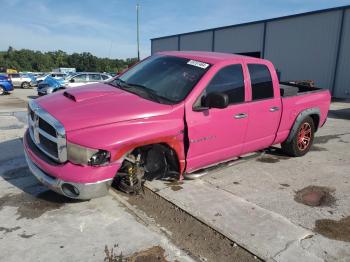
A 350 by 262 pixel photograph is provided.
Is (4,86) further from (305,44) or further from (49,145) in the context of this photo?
(49,145)

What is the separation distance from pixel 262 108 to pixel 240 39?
23.4m

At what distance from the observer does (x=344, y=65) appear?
20516 millimetres

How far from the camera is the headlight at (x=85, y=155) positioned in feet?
11.3

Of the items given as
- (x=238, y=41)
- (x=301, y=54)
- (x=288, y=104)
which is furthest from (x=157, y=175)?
(x=238, y=41)

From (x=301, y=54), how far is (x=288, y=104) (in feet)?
62.5

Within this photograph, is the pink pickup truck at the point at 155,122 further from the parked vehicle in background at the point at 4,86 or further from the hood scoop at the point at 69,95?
the parked vehicle in background at the point at 4,86

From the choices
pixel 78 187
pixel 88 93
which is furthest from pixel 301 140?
pixel 78 187

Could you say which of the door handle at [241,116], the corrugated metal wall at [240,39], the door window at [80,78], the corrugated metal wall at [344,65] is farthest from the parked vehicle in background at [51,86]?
the corrugated metal wall at [344,65]

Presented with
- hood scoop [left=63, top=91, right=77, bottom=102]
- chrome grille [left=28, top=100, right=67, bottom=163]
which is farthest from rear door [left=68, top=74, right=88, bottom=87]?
chrome grille [left=28, top=100, right=67, bottom=163]

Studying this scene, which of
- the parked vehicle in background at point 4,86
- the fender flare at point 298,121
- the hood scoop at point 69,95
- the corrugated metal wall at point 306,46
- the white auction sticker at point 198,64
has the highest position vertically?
the corrugated metal wall at point 306,46

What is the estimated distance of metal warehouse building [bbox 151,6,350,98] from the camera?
20.6 meters

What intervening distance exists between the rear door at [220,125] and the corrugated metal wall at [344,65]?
18.2m

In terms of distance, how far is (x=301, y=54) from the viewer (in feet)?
75.3

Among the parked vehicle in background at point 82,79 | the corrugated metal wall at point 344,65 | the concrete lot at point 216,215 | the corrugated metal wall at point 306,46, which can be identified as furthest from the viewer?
the corrugated metal wall at point 306,46
